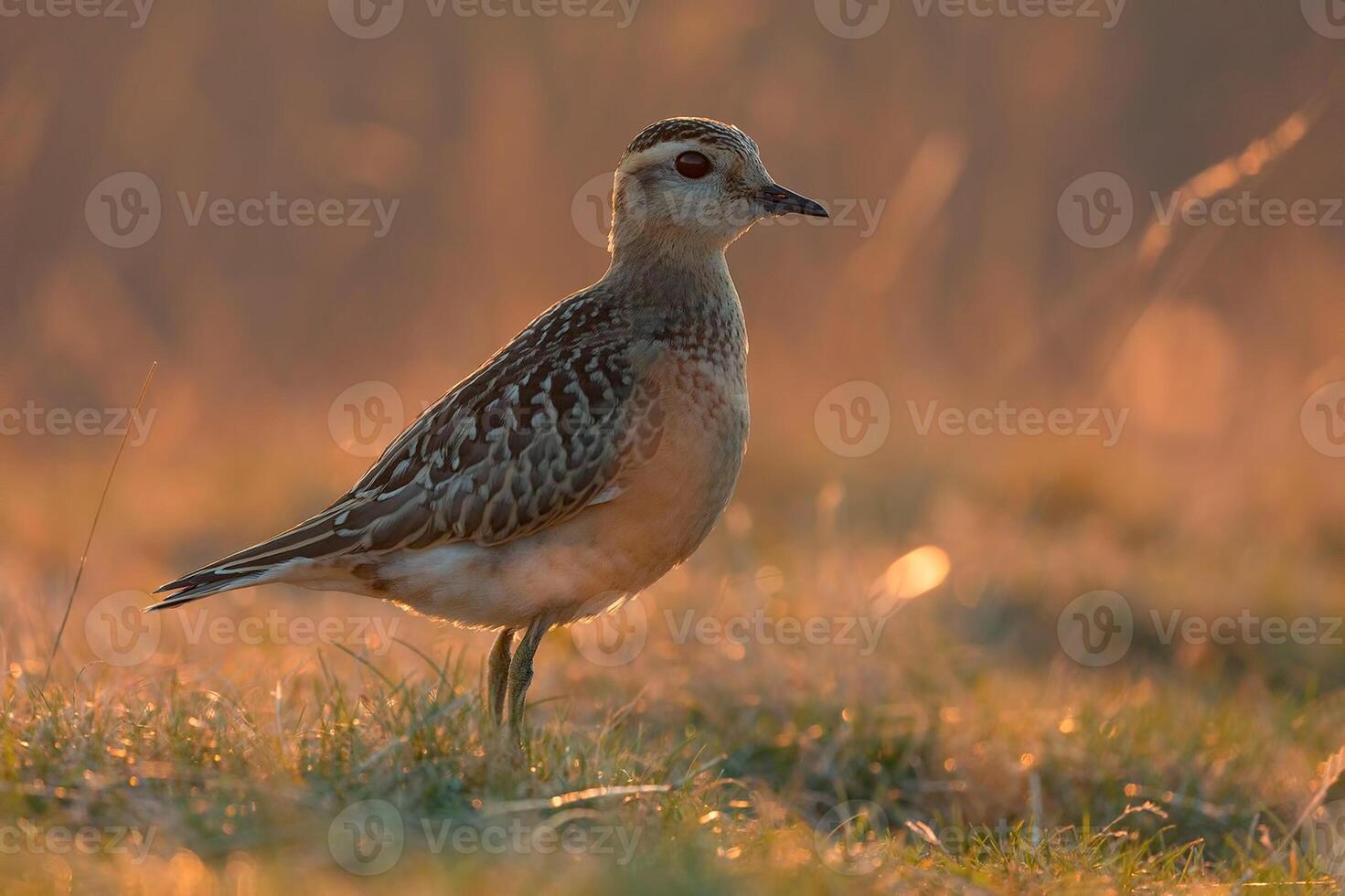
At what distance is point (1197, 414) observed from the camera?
36.2 ft

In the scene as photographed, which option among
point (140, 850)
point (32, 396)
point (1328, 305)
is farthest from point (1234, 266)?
point (140, 850)

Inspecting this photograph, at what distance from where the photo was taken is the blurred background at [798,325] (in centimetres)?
696

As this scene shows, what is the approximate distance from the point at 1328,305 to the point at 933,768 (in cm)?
719

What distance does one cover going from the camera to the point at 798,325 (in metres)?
12.7
